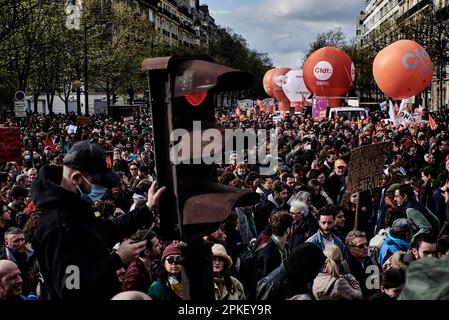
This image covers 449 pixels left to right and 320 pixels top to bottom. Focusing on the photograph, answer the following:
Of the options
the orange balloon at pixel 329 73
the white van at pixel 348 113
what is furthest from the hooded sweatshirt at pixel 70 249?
the orange balloon at pixel 329 73

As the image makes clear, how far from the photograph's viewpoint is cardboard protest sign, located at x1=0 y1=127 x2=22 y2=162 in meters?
11.1

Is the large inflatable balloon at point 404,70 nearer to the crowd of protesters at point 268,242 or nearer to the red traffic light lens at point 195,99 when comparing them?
the crowd of protesters at point 268,242

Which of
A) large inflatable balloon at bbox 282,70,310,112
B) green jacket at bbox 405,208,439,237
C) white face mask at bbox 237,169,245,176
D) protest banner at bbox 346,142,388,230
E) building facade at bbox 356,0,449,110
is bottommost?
green jacket at bbox 405,208,439,237

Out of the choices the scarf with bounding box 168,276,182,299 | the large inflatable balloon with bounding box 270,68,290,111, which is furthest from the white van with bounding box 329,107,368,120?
the scarf with bounding box 168,276,182,299

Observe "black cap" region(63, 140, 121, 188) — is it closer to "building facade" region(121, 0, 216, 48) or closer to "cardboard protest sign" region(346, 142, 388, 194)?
"cardboard protest sign" region(346, 142, 388, 194)

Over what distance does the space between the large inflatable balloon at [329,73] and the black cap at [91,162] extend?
31174mm

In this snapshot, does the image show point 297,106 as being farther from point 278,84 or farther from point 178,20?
point 178,20

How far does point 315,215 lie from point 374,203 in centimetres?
189

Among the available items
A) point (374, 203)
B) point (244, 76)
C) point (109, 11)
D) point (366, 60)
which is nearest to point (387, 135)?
point (374, 203)

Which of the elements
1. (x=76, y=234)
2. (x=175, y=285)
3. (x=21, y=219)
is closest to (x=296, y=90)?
(x=21, y=219)

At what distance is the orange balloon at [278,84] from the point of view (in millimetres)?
54031

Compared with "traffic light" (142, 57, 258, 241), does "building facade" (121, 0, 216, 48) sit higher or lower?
higher

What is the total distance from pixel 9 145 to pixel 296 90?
127 feet

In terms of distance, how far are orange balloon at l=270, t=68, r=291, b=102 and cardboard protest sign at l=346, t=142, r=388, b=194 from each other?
4351cm
